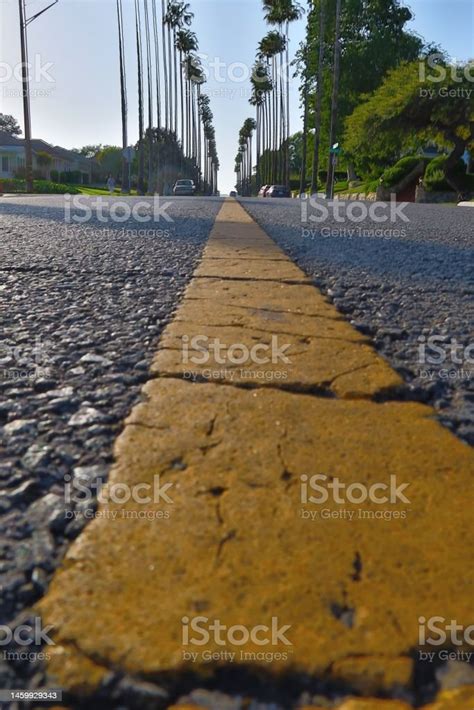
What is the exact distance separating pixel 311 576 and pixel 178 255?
3299mm

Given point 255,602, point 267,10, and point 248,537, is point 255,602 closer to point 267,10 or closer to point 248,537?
point 248,537

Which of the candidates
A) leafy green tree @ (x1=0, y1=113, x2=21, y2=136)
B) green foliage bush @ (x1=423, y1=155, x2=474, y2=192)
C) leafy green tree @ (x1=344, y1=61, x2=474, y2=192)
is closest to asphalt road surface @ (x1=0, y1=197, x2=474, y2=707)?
leafy green tree @ (x1=344, y1=61, x2=474, y2=192)

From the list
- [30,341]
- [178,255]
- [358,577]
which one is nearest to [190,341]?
[30,341]

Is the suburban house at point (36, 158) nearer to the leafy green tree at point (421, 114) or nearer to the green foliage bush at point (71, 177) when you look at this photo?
the green foliage bush at point (71, 177)

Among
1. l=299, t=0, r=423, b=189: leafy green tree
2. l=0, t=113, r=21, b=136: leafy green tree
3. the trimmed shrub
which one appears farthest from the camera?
l=0, t=113, r=21, b=136: leafy green tree

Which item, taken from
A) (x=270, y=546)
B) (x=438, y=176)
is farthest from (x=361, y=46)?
(x=270, y=546)

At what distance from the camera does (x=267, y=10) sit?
4922 cm

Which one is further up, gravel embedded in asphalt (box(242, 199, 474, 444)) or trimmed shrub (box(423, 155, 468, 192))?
trimmed shrub (box(423, 155, 468, 192))

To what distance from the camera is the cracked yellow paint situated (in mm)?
592

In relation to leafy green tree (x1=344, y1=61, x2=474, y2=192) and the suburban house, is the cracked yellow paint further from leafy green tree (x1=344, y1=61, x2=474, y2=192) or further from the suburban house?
the suburban house

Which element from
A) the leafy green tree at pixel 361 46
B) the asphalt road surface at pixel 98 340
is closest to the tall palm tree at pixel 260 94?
the leafy green tree at pixel 361 46

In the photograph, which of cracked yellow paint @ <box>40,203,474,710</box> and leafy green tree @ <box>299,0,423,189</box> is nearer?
cracked yellow paint @ <box>40,203,474,710</box>

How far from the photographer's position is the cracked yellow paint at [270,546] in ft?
1.94

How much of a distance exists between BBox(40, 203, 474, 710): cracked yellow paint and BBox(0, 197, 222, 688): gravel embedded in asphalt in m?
0.05
